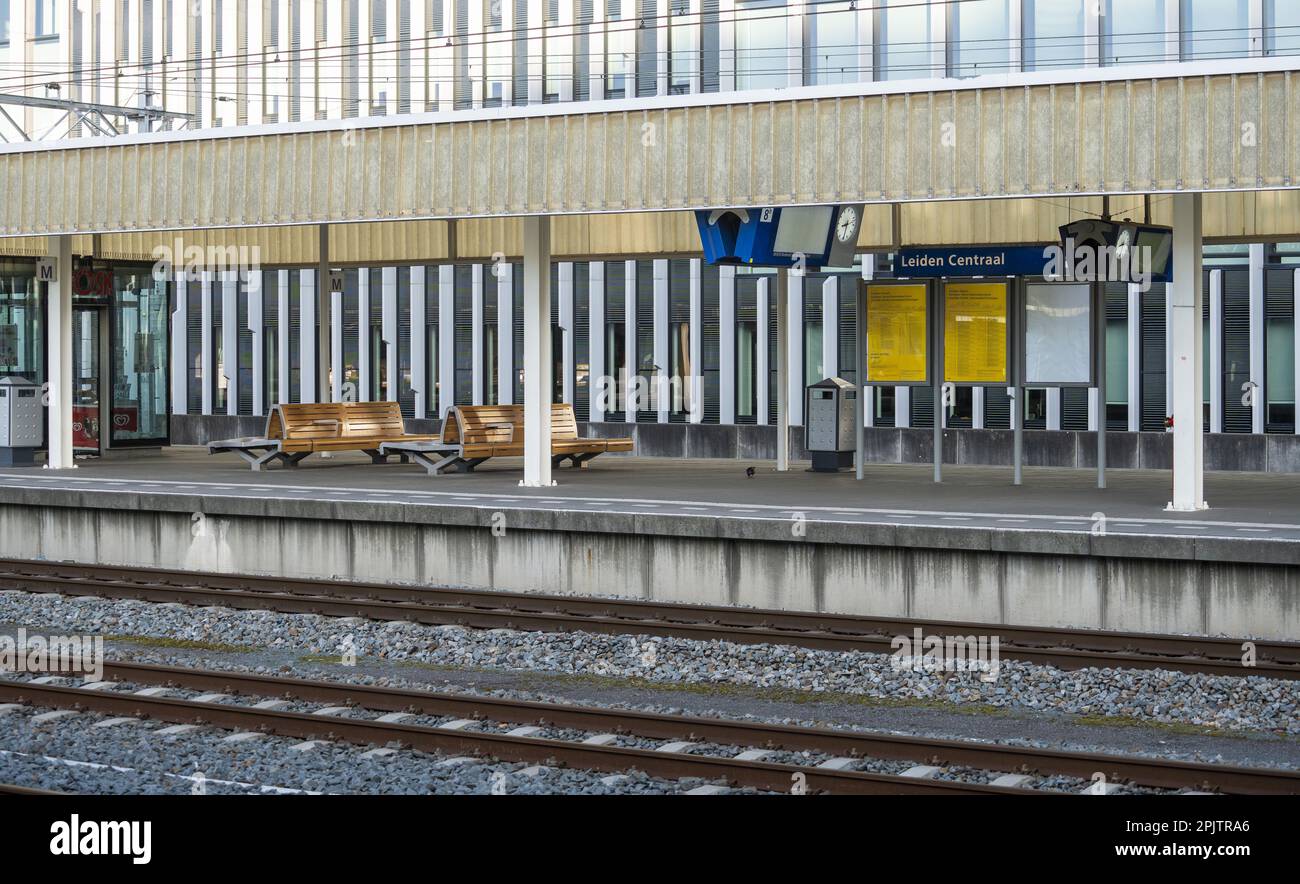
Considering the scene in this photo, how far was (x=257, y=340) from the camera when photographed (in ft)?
131

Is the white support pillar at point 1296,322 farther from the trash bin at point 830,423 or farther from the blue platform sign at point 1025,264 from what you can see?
the blue platform sign at point 1025,264

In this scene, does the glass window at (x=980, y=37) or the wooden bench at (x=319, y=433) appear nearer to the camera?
the wooden bench at (x=319, y=433)

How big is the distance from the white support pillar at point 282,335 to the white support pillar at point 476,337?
5.22 meters

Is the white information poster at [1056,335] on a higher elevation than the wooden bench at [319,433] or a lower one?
higher

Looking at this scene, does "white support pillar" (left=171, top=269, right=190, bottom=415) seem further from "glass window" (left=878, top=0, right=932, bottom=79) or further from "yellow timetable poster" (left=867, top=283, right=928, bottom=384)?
"yellow timetable poster" (left=867, top=283, right=928, bottom=384)

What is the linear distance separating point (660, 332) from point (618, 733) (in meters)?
25.1

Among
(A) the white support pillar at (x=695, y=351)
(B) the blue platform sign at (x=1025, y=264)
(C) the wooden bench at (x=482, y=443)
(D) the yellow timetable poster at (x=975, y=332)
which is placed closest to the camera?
(B) the blue platform sign at (x=1025, y=264)

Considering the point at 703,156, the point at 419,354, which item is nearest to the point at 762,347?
the point at 419,354

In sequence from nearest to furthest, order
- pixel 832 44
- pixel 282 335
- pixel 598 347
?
pixel 832 44
pixel 598 347
pixel 282 335

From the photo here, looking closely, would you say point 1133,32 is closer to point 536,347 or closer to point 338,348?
point 536,347

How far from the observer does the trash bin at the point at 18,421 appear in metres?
24.7

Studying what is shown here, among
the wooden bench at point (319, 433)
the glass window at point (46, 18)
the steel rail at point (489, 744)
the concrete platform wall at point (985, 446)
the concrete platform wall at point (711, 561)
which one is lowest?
the steel rail at point (489, 744)

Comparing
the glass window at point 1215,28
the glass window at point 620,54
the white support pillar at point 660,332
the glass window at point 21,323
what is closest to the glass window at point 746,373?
the white support pillar at point 660,332

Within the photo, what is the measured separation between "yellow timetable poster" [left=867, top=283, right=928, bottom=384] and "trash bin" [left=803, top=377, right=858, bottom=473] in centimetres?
212
